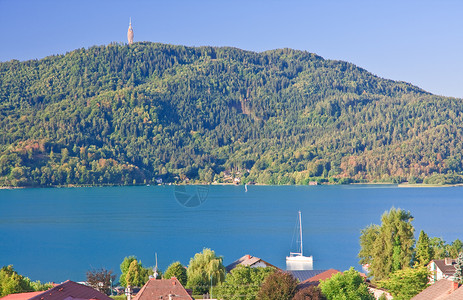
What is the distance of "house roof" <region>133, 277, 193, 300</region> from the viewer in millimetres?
30234

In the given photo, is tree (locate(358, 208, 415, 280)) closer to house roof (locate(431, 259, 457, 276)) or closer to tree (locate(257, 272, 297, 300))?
house roof (locate(431, 259, 457, 276))

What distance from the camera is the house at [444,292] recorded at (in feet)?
81.5

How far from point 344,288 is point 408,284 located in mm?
A: 4831

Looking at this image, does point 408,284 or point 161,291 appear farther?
point 408,284

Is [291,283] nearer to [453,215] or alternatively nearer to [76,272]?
[76,272]

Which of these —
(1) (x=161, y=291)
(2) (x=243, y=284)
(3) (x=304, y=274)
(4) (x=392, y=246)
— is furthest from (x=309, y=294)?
(4) (x=392, y=246)

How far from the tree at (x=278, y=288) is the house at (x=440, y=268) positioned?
10977mm

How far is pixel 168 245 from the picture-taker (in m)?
82.1

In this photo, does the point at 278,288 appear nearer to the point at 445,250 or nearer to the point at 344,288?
the point at 344,288

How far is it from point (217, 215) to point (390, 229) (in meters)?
80.3

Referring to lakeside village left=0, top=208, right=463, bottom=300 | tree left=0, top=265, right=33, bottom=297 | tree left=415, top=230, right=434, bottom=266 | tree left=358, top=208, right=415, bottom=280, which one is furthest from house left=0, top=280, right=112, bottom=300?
tree left=415, top=230, right=434, bottom=266

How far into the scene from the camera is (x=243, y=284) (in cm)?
3538

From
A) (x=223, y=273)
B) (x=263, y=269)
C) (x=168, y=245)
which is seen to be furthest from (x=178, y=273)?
(x=168, y=245)

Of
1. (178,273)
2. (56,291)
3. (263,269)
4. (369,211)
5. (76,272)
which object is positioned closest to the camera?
(56,291)
